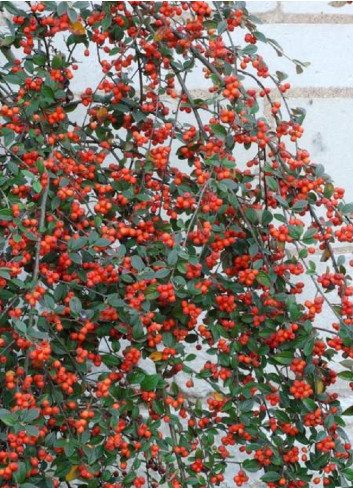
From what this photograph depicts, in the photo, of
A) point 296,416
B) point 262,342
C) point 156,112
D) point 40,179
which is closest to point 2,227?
point 40,179

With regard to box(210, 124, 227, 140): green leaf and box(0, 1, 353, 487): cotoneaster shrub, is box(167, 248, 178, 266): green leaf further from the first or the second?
box(210, 124, 227, 140): green leaf

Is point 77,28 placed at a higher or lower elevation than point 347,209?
higher

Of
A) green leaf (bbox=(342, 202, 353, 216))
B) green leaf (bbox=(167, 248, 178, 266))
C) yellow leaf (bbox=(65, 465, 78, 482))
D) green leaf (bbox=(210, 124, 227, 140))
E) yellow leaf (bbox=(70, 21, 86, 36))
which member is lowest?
yellow leaf (bbox=(65, 465, 78, 482))

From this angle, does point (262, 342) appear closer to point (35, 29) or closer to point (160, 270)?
point (160, 270)

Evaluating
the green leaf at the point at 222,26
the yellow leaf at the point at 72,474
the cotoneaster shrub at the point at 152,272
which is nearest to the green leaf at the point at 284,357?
the cotoneaster shrub at the point at 152,272

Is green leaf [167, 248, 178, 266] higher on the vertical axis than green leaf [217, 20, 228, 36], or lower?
lower

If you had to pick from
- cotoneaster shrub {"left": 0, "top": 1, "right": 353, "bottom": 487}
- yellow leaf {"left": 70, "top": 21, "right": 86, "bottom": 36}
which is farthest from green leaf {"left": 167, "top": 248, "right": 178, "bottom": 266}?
yellow leaf {"left": 70, "top": 21, "right": 86, "bottom": 36}

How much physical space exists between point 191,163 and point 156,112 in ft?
0.33

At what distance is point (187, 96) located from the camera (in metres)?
1.40

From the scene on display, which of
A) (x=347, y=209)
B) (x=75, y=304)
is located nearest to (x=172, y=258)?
(x=75, y=304)

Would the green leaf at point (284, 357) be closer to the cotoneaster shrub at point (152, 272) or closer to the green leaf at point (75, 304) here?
the cotoneaster shrub at point (152, 272)

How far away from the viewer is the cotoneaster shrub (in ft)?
4.11

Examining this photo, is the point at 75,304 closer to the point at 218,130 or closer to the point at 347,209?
the point at 218,130

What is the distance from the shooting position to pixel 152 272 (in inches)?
49.1
